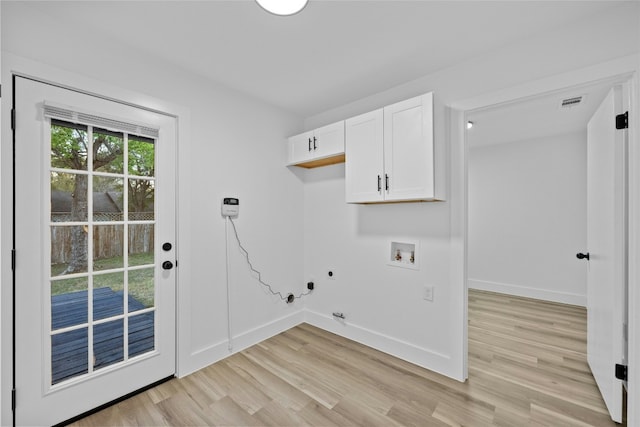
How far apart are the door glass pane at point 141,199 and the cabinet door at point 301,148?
4.55ft

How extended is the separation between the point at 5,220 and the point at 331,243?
241 cm

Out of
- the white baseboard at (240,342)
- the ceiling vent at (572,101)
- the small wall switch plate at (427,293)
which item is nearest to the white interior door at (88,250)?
the white baseboard at (240,342)

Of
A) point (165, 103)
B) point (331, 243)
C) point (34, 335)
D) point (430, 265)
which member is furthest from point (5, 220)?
point (430, 265)

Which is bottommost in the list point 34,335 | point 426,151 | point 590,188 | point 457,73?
point 34,335

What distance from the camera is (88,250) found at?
179 centimetres

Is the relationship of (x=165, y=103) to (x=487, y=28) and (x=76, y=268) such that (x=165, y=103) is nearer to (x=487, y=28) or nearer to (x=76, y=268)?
(x=76, y=268)

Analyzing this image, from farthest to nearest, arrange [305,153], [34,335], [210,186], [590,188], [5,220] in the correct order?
1. [305,153]
2. [210,186]
3. [590,188]
4. [34,335]
5. [5,220]

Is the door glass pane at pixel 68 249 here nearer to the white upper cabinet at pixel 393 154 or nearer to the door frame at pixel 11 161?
the door frame at pixel 11 161

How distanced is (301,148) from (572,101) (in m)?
2.82

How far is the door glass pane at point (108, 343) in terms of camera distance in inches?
71.6

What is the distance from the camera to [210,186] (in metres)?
2.40

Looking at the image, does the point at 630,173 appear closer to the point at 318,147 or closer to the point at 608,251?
the point at 608,251

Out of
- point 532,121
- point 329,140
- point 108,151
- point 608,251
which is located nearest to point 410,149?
point 329,140

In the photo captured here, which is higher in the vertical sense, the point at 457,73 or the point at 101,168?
the point at 457,73
